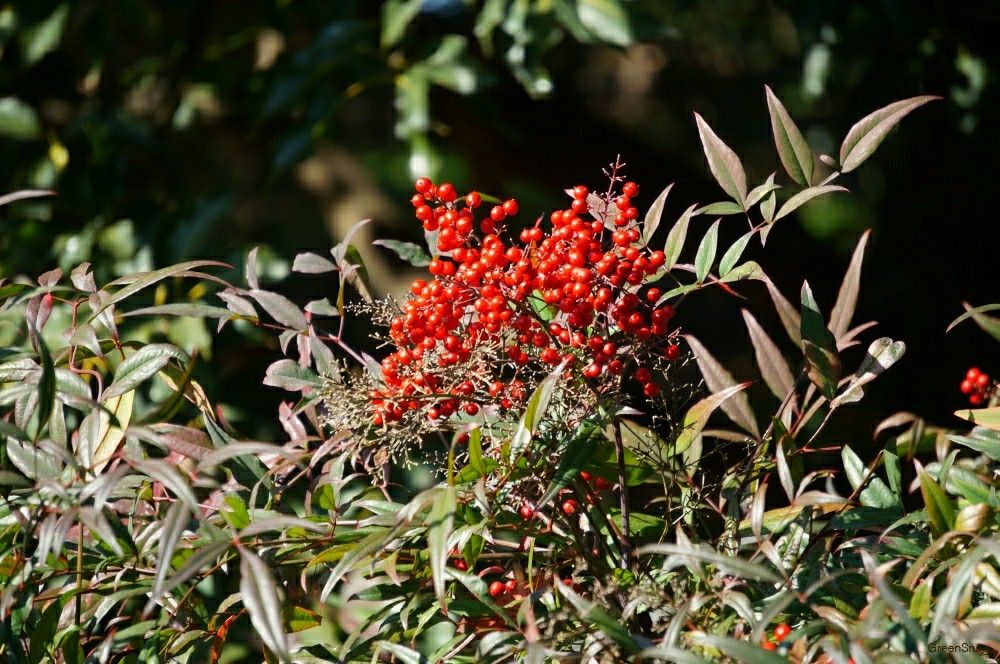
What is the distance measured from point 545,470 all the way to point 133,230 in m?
1.10

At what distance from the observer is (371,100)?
2174 mm

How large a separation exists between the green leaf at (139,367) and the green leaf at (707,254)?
0.27 meters

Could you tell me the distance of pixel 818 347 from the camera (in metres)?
0.49

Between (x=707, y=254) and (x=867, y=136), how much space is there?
10 cm

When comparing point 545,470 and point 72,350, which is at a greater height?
point 72,350

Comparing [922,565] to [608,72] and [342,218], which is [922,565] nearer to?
[342,218]

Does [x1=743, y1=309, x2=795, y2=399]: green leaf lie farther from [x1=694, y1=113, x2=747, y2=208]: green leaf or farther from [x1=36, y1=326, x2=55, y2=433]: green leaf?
[x1=36, y1=326, x2=55, y2=433]: green leaf

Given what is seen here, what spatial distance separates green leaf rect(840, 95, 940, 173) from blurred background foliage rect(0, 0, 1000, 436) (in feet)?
2.84

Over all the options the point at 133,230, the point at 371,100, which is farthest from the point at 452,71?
the point at 371,100

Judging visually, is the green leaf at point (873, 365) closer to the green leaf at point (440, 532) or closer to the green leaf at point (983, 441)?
the green leaf at point (983, 441)

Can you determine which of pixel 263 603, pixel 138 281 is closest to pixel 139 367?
pixel 138 281

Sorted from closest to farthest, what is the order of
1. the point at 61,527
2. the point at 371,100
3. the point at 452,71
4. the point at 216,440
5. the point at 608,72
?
the point at 61,527, the point at 216,440, the point at 452,71, the point at 371,100, the point at 608,72

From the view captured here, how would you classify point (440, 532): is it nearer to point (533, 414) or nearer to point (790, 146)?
point (533, 414)

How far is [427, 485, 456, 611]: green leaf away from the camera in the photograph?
1.26 ft
